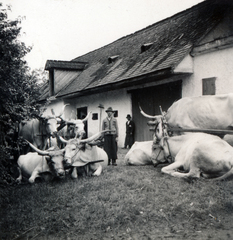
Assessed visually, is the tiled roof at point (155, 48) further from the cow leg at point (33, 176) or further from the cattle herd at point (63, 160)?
the cow leg at point (33, 176)

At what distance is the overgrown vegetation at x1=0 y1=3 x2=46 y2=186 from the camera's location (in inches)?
220

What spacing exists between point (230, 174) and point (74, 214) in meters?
3.08

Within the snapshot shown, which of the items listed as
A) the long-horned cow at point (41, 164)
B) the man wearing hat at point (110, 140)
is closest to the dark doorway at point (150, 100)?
the man wearing hat at point (110, 140)

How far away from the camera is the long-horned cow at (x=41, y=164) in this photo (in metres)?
6.80

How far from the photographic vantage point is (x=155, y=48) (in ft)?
46.5

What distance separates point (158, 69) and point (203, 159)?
552 cm

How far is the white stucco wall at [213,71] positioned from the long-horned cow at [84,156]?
4.72 m

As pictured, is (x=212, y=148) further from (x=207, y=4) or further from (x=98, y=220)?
(x=207, y=4)

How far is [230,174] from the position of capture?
6.12m

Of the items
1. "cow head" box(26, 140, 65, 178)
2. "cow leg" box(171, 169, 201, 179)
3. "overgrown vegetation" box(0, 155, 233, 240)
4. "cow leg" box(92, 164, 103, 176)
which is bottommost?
"overgrown vegetation" box(0, 155, 233, 240)

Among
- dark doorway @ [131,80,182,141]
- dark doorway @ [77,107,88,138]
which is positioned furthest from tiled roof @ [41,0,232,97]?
dark doorway @ [77,107,88,138]

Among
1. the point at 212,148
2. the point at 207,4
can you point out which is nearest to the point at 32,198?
the point at 212,148

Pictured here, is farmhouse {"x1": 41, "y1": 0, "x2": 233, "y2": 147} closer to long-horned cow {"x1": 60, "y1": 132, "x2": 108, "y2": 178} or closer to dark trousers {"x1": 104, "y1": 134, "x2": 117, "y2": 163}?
dark trousers {"x1": 104, "y1": 134, "x2": 117, "y2": 163}

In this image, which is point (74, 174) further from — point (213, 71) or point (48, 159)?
point (213, 71)
